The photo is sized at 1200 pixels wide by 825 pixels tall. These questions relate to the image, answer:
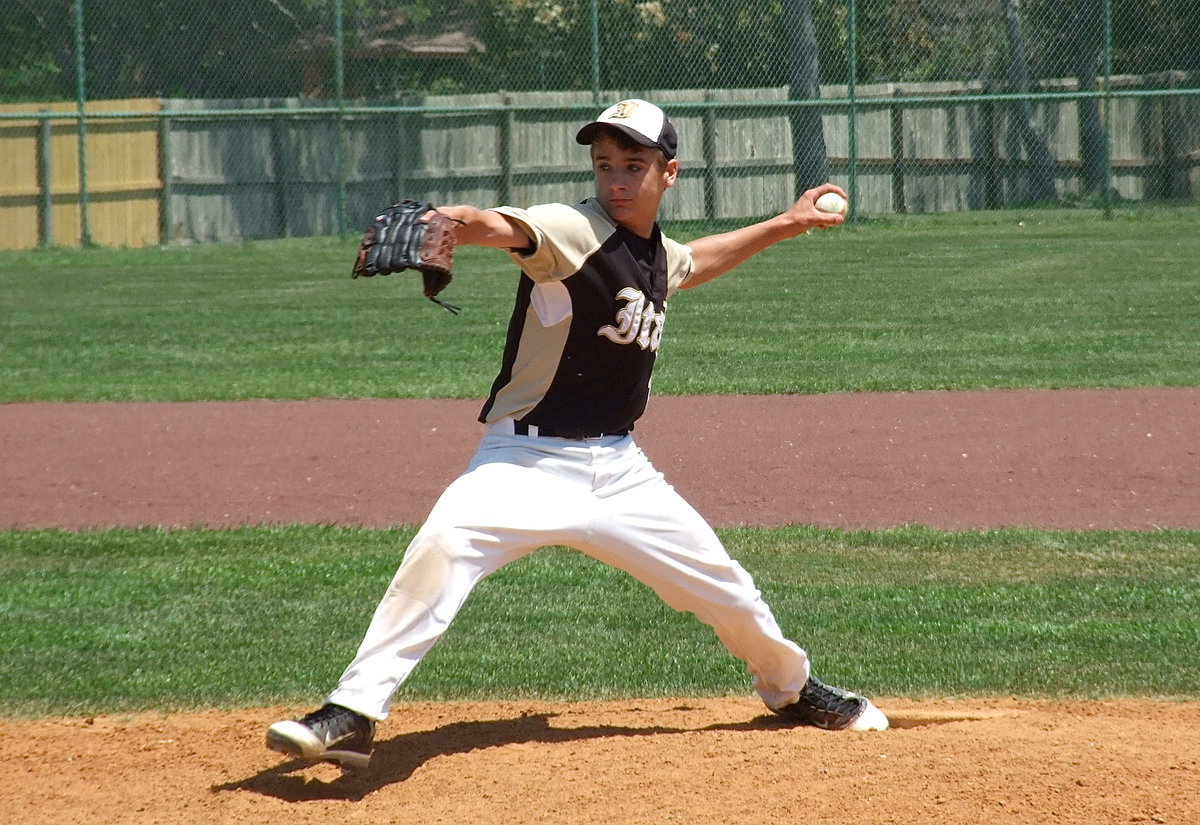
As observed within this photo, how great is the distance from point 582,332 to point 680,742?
3.85 feet

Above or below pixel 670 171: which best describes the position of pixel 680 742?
below

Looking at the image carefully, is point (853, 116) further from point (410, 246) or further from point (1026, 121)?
point (410, 246)

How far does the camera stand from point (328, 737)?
12.1ft

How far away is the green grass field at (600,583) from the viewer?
200 inches

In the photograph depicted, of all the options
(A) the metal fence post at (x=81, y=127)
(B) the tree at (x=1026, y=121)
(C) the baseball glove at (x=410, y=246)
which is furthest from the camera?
(B) the tree at (x=1026, y=121)

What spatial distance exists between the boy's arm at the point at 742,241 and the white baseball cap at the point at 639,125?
0.45 meters

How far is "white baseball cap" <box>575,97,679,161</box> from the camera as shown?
4.03 meters

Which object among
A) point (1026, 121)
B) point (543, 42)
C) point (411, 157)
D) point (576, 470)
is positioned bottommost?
point (576, 470)

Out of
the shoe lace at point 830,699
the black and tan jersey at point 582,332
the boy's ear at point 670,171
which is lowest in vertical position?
the shoe lace at point 830,699

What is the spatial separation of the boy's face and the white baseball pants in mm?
627

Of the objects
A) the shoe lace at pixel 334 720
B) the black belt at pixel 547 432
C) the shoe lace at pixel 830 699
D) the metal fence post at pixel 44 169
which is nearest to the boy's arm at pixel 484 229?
the black belt at pixel 547 432

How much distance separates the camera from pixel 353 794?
3.85 metres

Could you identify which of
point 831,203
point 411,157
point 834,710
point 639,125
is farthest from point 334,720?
point 411,157

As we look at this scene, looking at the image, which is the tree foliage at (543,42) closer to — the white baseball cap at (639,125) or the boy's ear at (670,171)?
the boy's ear at (670,171)
